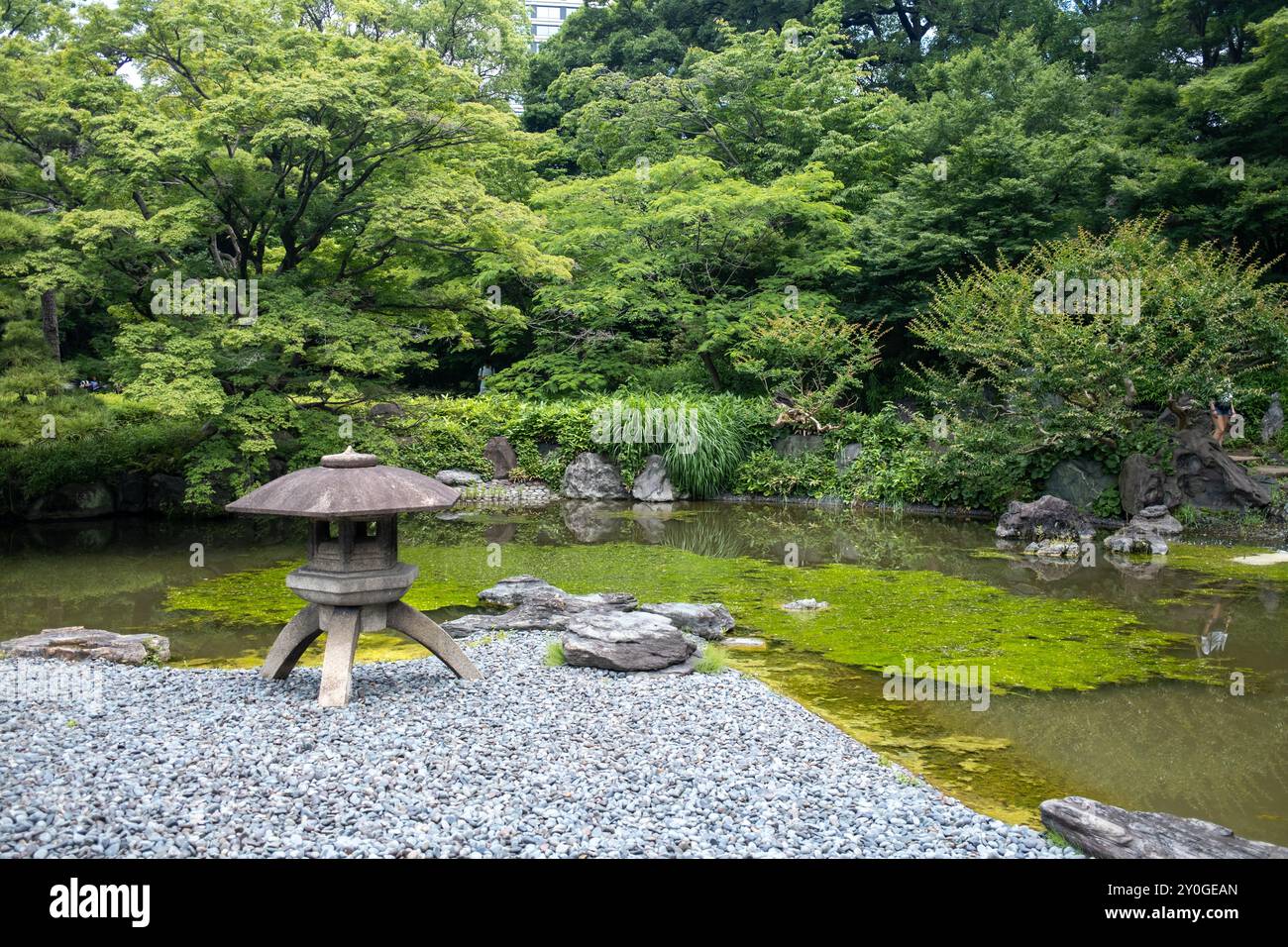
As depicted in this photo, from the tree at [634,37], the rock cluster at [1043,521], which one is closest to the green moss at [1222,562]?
the rock cluster at [1043,521]

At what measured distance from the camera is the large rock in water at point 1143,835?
138 inches

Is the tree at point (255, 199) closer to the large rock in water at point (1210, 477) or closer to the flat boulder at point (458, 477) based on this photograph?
the flat boulder at point (458, 477)

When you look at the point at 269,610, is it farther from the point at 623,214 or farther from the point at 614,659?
the point at 623,214

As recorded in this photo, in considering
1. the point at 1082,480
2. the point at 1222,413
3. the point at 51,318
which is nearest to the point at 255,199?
the point at 51,318

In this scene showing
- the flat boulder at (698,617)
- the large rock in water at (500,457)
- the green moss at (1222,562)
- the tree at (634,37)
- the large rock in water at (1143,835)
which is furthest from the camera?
the tree at (634,37)

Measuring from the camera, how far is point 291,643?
5.78 meters

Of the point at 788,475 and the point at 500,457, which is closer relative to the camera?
the point at 788,475

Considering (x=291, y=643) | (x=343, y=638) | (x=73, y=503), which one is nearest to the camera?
(x=343, y=638)

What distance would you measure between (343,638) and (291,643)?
1.73ft

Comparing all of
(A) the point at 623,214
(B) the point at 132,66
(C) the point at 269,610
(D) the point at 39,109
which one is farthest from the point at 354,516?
(A) the point at 623,214

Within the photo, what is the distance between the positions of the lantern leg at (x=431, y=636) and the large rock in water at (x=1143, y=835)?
348 centimetres

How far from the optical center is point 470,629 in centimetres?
754

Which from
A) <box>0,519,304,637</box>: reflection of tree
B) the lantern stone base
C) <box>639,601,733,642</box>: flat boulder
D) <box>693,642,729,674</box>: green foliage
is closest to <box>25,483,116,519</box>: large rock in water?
<box>0,519,304,637</box>: reflection of tree

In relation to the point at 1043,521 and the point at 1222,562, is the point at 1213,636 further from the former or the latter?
the point at 1043,521
